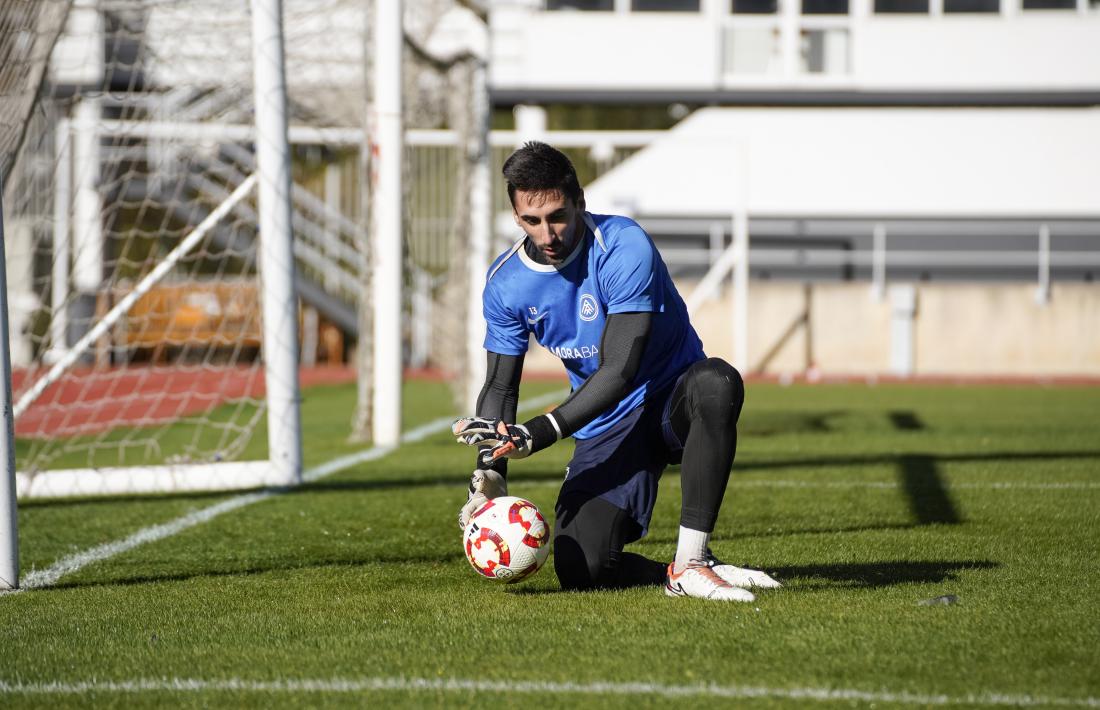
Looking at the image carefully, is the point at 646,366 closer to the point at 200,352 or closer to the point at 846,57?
the point at 200,352

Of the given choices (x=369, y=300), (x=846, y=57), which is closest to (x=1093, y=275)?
(x=846, y=57)

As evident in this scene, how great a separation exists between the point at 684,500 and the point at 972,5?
993 inches

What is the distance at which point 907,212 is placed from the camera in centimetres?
2634

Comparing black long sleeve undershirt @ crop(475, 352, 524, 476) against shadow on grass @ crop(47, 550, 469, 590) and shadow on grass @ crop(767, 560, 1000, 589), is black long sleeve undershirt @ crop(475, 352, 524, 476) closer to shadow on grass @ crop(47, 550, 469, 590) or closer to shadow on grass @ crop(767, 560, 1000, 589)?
shadow on grass @ crop(47, 550, 469, 590)

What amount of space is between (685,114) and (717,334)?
809 cm

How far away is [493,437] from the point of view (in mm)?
4438

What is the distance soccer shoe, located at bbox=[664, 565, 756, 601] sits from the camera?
15.1 feet

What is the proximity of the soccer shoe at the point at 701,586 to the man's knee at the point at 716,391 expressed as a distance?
0.54m

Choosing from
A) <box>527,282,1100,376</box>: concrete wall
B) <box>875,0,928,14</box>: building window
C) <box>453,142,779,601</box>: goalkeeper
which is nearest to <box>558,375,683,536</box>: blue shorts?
<box>453,142,779,601</box>: goalkeeper

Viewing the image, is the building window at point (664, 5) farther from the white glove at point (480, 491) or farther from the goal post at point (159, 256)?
the white glove at point (480, 491)

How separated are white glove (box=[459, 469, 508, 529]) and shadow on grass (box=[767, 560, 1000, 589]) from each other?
43.6 inches

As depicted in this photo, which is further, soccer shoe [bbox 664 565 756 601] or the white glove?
the white glove

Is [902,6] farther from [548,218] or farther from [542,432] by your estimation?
[542,432]

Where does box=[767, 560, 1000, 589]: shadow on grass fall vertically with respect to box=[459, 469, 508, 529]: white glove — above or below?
below
